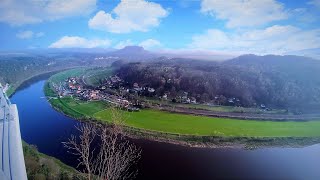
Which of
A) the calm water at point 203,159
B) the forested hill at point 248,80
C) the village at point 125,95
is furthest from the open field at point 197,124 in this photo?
the forested hill at point 248,80

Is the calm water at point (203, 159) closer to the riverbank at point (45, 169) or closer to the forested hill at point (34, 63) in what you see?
the riverbank at point (45, 169)

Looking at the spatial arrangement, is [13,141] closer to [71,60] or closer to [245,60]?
[245,60]

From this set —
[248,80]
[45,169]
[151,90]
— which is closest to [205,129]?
[248,80]

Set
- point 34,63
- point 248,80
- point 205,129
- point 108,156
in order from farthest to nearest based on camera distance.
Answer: point 34,63 → point 248,80 → point 205,129 → point 108,156

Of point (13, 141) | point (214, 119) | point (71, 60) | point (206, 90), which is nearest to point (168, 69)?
point (206, 90)

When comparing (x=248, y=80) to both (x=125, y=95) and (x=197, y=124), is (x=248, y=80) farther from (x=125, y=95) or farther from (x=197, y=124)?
(x=125, y=95)

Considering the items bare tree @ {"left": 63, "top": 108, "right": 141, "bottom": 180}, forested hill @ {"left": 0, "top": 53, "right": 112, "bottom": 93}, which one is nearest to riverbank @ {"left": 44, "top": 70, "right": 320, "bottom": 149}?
bare tree @ {"left": 63, "top": 108, "right": 141, "bottom": 180}

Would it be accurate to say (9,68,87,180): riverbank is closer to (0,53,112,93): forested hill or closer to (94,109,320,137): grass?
(94,109,320,137): grass
